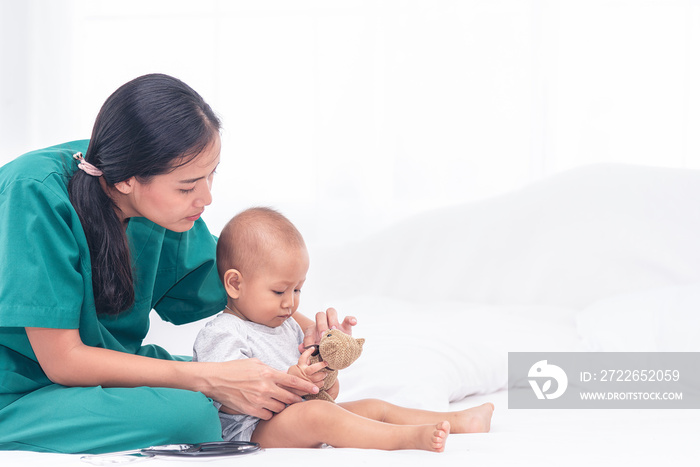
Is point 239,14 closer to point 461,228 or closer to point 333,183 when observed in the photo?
point 333,183

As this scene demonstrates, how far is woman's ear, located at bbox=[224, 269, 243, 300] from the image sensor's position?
123 centimetres

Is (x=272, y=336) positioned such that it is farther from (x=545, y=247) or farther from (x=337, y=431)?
(x=545, y=247)

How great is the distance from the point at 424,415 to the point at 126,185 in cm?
64

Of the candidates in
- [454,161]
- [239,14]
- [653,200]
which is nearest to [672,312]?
[653,200]

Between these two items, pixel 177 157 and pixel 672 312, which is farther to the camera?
pixel 672 312

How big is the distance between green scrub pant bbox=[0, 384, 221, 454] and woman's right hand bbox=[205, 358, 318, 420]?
42mm

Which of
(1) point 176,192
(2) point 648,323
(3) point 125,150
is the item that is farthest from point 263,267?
(2) point 648,323

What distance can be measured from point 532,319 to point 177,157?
1206 millimetres

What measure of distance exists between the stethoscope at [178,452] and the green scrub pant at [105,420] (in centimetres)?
3

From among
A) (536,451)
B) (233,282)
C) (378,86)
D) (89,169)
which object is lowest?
(536,451)

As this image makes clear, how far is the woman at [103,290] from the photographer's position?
1.00 metres

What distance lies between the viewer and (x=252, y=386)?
105 centimetres

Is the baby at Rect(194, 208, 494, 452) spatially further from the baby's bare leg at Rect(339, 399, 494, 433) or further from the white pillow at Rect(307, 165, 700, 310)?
the white pillow at Rect(307, 165, 700, 310)

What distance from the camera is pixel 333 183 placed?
2336 mm
